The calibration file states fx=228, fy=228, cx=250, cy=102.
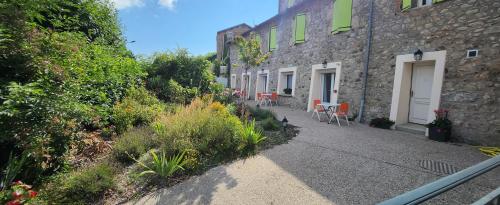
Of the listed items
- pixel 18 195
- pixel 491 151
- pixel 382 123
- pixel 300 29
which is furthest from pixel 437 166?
pixel 300 29

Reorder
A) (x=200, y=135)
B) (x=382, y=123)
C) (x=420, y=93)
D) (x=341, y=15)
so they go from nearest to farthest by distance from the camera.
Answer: (x=200, y=135) < (x=420, y=93) < (x=382, y=123) < (x=341, y=15)

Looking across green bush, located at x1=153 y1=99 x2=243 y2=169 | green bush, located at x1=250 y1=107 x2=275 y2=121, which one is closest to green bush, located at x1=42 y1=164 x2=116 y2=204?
green bush, located at x1=153 y1=99 x2=243 y2=169

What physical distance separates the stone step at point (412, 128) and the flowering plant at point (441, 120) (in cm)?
55

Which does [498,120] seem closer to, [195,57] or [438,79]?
[438,79]

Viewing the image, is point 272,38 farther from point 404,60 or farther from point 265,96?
point 404,60

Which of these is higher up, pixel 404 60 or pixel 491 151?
pixel 404 60

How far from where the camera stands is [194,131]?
4.47 meters

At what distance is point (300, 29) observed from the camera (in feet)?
35.1

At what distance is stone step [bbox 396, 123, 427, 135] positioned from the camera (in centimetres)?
621

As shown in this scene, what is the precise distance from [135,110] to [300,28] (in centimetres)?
809

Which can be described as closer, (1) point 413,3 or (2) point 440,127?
(2) point 440,127

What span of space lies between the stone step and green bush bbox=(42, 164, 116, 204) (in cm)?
717

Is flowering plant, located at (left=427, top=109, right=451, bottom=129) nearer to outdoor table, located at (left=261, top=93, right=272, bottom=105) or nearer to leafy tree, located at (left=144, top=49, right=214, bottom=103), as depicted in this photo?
leafy tree, located at (left=144, top=49, right=214, bottom=103)

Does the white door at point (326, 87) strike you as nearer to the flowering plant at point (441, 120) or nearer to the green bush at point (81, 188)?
the flowering plant at point (441, 120)
